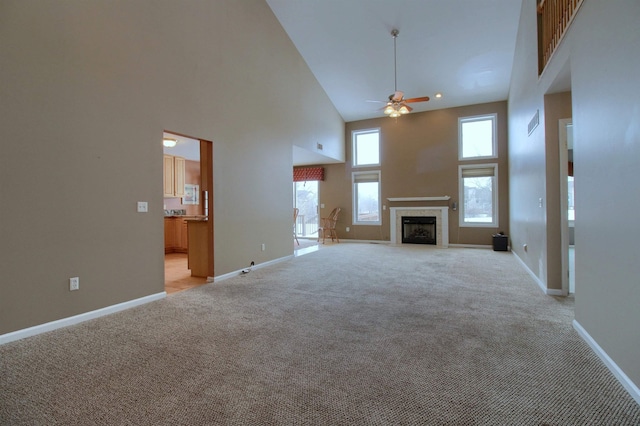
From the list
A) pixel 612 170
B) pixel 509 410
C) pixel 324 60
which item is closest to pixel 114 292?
pixel 509 410

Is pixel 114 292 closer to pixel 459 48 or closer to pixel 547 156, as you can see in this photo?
pixel 547 156

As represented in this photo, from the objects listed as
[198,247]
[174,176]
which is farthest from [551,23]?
[174,176]

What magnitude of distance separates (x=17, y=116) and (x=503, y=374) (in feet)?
14.0

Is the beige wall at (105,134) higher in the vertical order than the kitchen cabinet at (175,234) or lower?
higher

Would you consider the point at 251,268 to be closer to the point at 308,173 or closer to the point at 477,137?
the point at 308,173

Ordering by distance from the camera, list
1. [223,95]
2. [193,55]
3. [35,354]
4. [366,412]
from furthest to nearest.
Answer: [223,95] → [193,55] → [35,354] → [366,412]

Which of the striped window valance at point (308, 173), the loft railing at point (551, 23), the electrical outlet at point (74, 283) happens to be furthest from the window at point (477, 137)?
the electrical outlet at point (74, 283)

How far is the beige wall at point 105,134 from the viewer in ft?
8.45

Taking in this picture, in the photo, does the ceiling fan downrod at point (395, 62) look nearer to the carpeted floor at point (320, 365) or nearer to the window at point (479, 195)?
the window at point (479, 195)

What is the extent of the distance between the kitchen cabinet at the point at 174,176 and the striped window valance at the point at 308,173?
355 cm

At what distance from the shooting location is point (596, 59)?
84.9 inches

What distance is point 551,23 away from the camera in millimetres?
3510

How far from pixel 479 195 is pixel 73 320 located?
28.8 ft

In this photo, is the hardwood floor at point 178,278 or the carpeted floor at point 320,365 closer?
the carpeted floor at point 320,365
